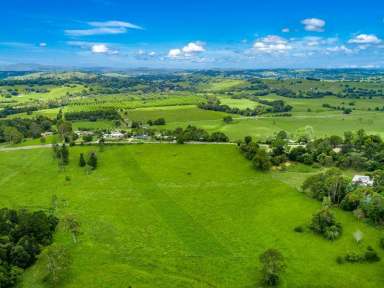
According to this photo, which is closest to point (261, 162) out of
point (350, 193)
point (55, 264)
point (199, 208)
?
point (350, 193)

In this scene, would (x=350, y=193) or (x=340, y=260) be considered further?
(x=350, y=193)

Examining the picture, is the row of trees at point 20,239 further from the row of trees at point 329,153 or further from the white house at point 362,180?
the white house at point 362,180

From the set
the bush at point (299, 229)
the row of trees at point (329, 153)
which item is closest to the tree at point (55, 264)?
the bush at point (299, 229)

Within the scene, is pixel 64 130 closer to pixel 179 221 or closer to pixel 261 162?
pixel 261 162

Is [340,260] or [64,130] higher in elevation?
[64,130]

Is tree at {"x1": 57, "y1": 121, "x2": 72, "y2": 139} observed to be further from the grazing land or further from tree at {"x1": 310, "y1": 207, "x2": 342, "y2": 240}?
tree at {"x1": 310, "y1": 207, "x2": 342, "y2": 240}
